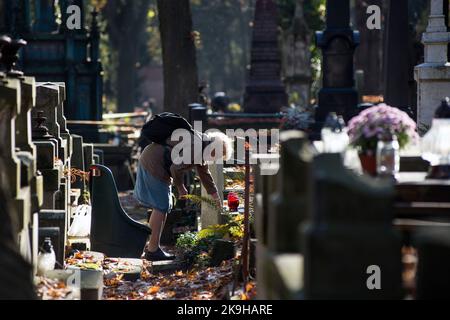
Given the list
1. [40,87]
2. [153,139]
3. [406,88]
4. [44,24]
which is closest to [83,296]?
[153,139]

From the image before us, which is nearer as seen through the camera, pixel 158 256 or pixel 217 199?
pixel 217 199

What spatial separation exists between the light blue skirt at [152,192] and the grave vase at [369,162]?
559 cm

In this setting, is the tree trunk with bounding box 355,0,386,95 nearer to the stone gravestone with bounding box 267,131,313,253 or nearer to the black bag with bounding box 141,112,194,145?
the black bag with bounding box 141,112,194,145

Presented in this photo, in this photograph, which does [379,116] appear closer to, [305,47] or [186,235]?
[186,235]

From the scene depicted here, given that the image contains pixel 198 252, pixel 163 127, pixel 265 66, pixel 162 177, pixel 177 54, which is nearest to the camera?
pixel 198 252

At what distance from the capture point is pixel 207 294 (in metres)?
11.7

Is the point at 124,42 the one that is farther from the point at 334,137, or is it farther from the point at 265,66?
the point at 334,137

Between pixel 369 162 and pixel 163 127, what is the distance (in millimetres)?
5487

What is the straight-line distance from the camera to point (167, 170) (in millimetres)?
14586

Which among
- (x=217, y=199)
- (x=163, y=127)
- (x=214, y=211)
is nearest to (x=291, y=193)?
(x=217, y=199)

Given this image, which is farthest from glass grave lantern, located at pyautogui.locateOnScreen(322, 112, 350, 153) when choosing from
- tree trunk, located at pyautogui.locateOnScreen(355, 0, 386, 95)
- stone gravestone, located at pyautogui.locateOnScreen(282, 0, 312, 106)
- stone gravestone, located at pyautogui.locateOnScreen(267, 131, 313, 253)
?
stone gravestone, located at pyautogui.locateOnScreen(282, 0, 312, 106)

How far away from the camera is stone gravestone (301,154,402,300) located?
693 centimetres

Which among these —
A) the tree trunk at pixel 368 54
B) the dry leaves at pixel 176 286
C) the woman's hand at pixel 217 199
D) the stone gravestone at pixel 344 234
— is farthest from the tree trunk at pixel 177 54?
the stone gravestone at pixel 344 234

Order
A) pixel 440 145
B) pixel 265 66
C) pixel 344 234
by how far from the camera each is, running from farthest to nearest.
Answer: pixel 265 66 → pixel 440 145 → pixel 344 234
